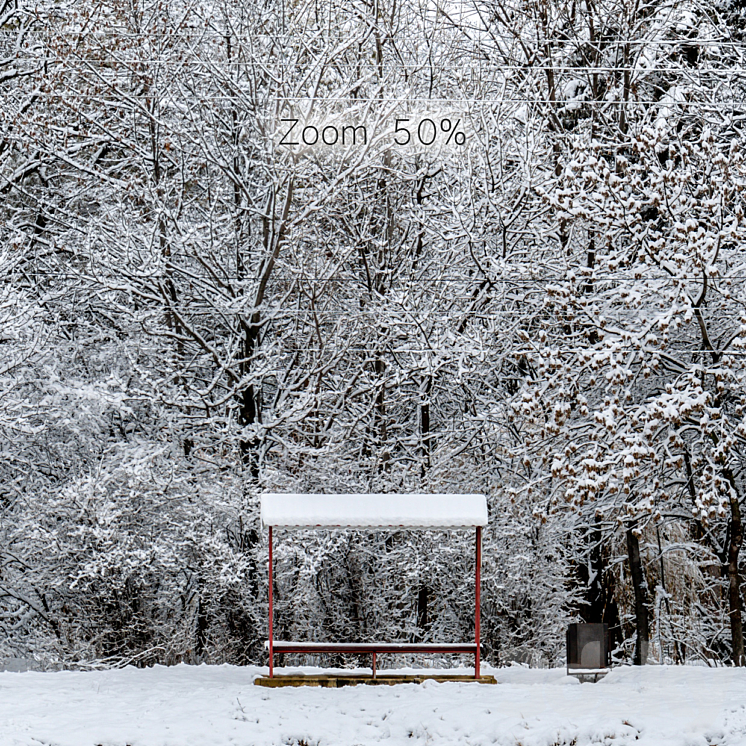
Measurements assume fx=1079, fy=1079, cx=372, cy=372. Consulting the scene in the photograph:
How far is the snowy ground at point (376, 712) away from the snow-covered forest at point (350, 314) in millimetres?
3039

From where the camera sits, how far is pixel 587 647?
13227 millimetres

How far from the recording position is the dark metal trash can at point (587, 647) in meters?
13.2

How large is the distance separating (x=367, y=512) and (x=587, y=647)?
316 centimetres

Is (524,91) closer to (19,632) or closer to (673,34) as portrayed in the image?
(673,34)

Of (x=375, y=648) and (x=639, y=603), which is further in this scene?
(x=639, y=603)

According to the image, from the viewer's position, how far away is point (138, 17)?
18750 mm

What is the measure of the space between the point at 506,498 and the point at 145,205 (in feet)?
26.1

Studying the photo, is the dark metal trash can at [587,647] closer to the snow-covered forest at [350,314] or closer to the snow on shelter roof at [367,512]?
the snow on shelter roof at [367,512]

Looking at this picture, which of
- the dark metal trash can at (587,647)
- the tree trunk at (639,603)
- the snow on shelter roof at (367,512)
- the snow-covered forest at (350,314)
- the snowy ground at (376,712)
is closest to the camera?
the snowy ground at (376,712)

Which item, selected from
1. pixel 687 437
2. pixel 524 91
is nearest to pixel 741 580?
pixel 687 437

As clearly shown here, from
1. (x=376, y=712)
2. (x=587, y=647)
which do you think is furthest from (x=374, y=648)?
(x=587, y=647)

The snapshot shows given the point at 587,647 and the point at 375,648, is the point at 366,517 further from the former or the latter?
the point at 587,647

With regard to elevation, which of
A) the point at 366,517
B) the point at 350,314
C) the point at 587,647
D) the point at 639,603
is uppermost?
the point at 350,314

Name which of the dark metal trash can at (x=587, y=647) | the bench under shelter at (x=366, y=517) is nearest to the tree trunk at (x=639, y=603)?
the dark metal trash can at (x=587, y=647)
